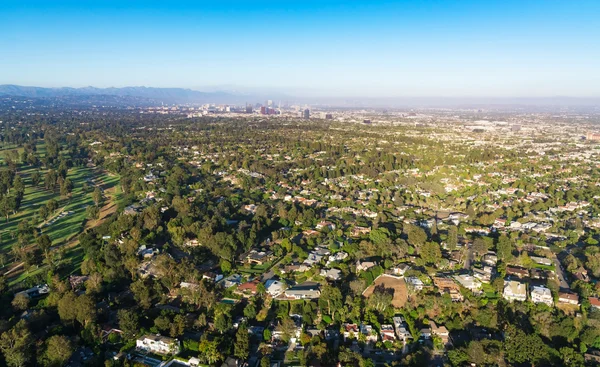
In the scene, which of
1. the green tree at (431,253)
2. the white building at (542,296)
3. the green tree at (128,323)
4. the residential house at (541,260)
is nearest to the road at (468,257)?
the green tree at (431,253)

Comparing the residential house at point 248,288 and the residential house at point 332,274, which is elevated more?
the residential house at point 332,274

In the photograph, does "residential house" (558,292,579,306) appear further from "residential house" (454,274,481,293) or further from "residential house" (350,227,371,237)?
"residential house" (350,227,371,237)

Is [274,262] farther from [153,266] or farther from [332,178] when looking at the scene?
[332,178]

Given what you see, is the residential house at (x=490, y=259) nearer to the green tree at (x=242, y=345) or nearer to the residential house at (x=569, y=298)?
the residential house at (x=569, y=298)

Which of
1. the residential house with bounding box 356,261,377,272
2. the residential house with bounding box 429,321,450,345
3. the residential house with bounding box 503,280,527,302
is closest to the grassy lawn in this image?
the residential house with bounding box 356,261,377,272

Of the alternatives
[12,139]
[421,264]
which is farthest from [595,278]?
[12,139]

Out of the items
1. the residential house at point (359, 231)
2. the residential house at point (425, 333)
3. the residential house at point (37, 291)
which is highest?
the residential house at point (359, 231)
